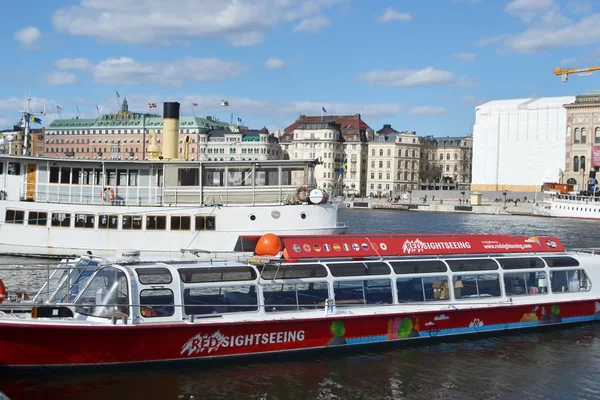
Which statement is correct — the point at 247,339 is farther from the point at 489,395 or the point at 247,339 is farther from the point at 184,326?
the point at 489,395

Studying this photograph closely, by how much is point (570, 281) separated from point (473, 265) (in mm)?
4553

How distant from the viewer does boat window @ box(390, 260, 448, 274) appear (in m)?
22.2

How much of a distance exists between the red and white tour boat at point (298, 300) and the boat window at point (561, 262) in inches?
1.8

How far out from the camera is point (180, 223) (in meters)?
36.1

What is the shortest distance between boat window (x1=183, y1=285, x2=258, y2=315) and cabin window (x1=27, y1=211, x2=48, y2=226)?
66.3ft

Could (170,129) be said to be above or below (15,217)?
above


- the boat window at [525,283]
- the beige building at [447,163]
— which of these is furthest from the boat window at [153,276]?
the beige building at [447,163]

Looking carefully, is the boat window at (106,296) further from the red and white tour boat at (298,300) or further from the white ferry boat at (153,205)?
the white ferry boat at (153,205)

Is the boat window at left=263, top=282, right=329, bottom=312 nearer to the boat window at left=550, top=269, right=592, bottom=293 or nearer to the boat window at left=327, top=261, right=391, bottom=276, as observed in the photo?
the boat window at left=327, top=261, right=391, bottom=276

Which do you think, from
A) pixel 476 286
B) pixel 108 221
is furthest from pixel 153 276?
pixel 108 221

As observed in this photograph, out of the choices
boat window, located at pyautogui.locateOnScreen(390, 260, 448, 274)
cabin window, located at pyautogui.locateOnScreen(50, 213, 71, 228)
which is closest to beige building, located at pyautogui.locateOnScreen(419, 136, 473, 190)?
cabin window, located at pyautogui.locateOnScreen(50, 213, 71, 228)

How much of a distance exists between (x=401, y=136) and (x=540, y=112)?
3621cm

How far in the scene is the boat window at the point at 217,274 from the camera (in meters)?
19.1

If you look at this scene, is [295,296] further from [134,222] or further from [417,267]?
[134,222]
